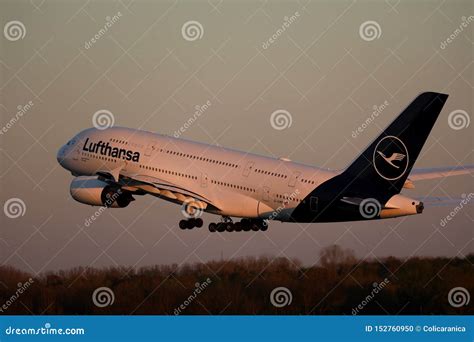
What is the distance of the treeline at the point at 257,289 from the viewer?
284 ft

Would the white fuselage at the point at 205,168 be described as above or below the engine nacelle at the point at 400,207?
below

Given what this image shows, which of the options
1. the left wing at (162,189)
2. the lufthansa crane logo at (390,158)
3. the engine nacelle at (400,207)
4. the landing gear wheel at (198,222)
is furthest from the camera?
the landing gear wheel at (198,222)

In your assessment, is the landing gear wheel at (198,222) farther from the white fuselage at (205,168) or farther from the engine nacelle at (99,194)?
the engine nacelle at (99,194)

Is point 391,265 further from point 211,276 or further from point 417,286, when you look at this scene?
point 211,276

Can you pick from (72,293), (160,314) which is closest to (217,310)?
(160,314)

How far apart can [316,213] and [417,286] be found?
961 cm

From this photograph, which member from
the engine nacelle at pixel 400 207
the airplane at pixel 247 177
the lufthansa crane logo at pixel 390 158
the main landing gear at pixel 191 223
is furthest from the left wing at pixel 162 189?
the engine nacelle at pixel 400 207

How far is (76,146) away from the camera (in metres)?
95.2

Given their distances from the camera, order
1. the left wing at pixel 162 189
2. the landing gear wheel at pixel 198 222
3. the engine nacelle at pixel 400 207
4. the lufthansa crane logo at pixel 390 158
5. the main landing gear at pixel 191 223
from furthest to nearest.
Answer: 1. the landing gear wheel at pixel 198 222
2. the main landing gear at pixel 191 223
3. the left wing at pixel 162 189
4. the lufthansa crane logo at pixel 390 158
5. the engine nacelle at pixel 400 207

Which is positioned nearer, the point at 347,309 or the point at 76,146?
the point at 347,309

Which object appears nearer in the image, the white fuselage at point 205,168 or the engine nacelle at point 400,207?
the engine nacelle at point 400,207

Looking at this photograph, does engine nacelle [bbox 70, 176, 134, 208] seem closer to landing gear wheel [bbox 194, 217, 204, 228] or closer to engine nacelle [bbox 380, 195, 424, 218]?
landing gear wheel [bbox 194, 217, 204, 228]

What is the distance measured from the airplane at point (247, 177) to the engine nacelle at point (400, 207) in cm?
5

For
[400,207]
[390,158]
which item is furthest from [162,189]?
[400,207]
